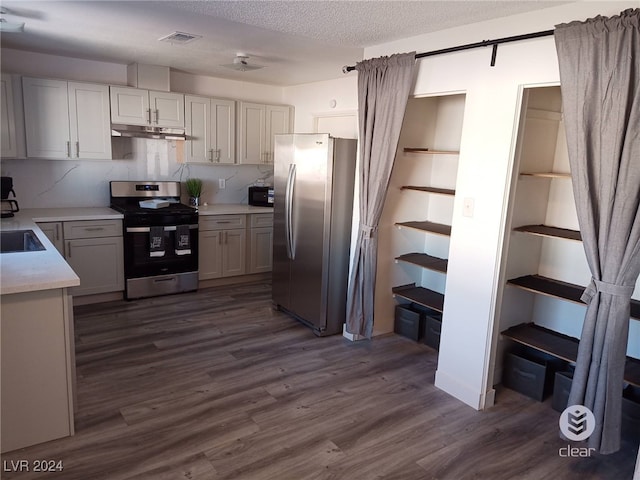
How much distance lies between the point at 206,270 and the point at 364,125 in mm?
2629

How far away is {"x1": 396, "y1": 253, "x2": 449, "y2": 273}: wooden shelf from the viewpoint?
12.0 ft

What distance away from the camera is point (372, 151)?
11.2 feet

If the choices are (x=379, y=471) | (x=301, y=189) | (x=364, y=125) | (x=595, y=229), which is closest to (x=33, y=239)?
(x=301, y=189)

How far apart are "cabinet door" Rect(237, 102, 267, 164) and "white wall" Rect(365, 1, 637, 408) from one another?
264 cm

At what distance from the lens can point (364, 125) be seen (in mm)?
3469

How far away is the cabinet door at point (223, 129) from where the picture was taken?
17.1ft

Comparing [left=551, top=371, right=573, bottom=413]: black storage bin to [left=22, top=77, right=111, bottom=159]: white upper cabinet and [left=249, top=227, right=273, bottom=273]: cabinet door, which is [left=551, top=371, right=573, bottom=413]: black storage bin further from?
[left=22, top=77, right=111, bottom=159]: white upper cabinet

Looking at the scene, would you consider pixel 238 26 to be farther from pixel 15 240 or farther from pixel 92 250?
pixel 92 250

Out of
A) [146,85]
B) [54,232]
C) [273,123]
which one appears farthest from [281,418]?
[273,123]

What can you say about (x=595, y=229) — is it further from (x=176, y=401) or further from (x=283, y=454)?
(x=176, y=401)

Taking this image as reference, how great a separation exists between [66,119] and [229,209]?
1844 mm

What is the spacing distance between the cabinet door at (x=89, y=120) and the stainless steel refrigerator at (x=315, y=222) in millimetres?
1780

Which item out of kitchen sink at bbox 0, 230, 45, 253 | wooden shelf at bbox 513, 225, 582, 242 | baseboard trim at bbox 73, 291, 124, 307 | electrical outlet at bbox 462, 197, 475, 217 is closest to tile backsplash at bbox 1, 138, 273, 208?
baseboard trim at bbox 73, 291, 124, 307


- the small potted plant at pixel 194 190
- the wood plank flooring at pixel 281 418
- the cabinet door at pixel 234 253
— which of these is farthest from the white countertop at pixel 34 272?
the small potted plant at pixel 194 190
